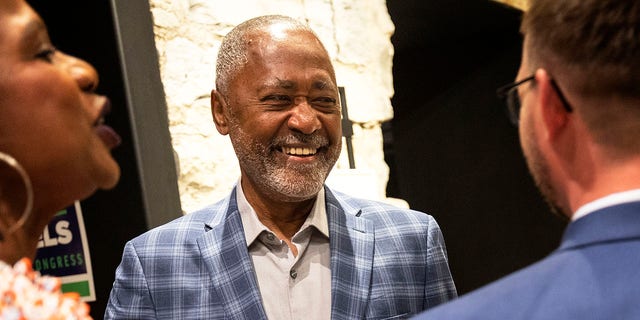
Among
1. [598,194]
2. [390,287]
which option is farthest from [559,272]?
[390,287]

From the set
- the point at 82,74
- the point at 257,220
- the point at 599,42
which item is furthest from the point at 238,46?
the point at 599,42

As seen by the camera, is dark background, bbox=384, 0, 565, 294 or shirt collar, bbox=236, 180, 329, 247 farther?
dark background, bbox=384, 0, 565, 294

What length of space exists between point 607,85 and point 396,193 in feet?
11.2

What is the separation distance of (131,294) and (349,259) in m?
0.49

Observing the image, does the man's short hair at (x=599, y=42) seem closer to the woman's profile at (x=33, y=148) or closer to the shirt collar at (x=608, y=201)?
the shirt collar at (x=608, y=201)

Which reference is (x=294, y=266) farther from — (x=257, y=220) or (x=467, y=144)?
(x=467, y=144)

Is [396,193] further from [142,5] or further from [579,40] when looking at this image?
[579,40]

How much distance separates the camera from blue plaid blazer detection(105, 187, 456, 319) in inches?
66.8

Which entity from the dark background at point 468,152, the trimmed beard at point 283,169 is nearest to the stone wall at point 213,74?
the trimmed beard at point 283,169

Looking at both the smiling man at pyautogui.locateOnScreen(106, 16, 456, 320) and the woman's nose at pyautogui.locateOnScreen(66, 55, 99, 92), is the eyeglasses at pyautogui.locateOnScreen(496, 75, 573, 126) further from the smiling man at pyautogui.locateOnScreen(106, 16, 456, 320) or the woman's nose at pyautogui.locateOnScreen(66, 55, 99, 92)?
the smiling man at pyautogui.locateOnScreen(106, 16, 456, 320)

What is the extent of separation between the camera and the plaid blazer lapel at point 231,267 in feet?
5.51

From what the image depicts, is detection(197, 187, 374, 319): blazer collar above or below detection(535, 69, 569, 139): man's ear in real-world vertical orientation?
below

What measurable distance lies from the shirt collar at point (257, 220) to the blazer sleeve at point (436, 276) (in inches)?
9.9

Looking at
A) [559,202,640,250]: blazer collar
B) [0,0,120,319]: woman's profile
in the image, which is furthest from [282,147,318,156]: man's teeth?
[559,202,640,250]: blazer collar
